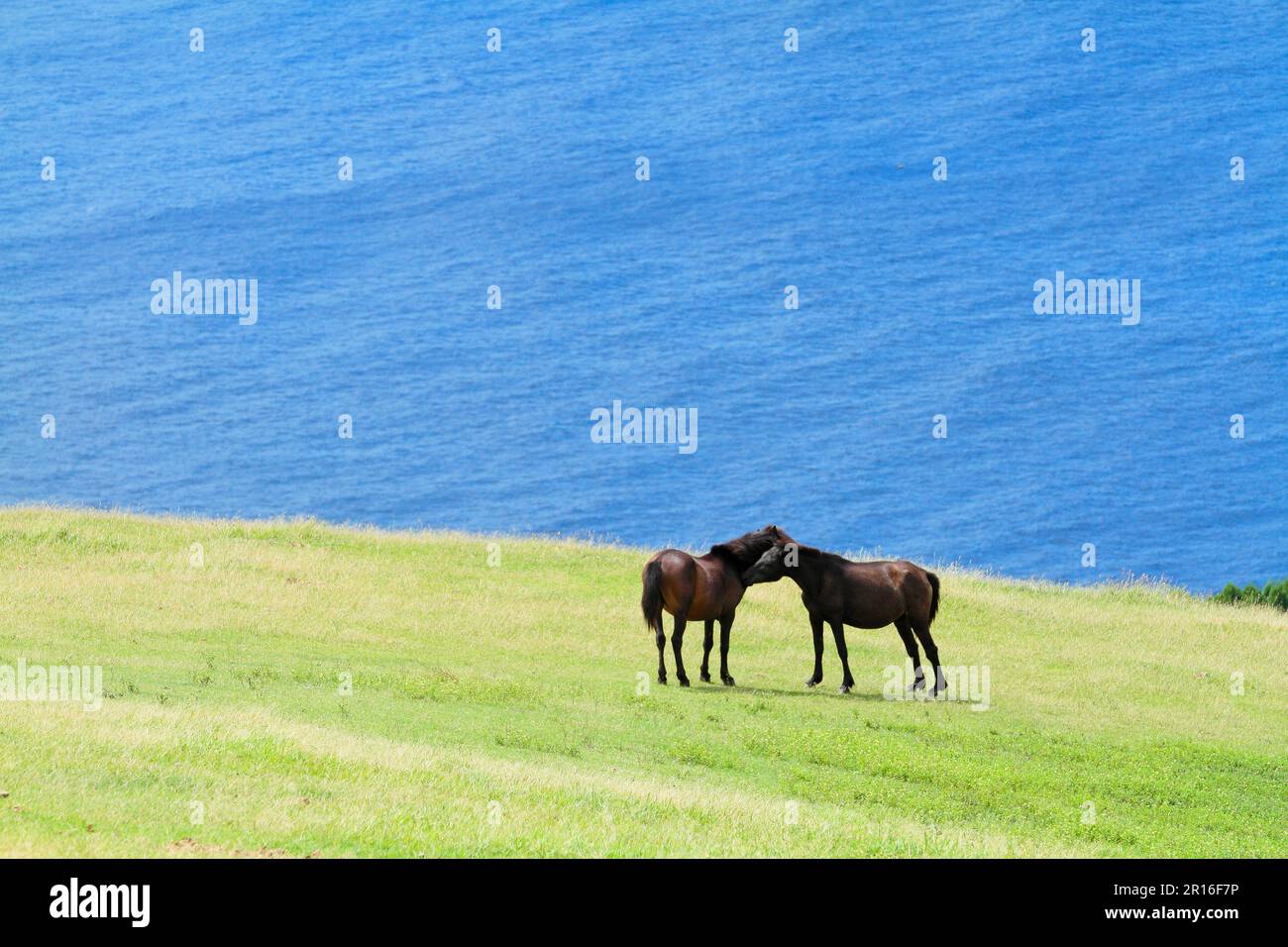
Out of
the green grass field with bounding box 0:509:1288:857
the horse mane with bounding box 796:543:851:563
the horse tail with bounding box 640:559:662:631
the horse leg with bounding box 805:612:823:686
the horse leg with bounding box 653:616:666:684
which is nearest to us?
the green grass field with bounding box 0:509:1288:857

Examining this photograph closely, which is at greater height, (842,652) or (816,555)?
(816,555)

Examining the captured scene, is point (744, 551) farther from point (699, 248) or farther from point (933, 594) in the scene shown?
point (699, 248)

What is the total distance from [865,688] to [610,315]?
63944mm

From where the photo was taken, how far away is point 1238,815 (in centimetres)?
2241

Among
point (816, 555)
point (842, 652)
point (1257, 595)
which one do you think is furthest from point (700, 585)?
point (1257, 595)

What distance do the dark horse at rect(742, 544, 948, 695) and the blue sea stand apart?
4644 cm

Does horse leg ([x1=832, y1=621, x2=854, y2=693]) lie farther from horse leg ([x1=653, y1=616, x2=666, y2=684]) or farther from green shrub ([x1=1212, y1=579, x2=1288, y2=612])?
green shrub ([x1=1212, y1=579, x2=1288, y2=612])

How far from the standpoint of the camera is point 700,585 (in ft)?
92.4

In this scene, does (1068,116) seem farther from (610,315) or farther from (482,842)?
(482,842)

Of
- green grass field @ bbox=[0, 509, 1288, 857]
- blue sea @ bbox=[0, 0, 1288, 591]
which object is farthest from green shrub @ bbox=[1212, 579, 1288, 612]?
blue sea @ bbox=[0, 0, 1288, 591]

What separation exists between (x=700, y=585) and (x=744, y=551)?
1.22m

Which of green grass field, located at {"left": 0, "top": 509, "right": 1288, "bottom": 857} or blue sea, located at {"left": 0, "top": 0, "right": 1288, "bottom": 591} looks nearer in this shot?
green grass field, located at {"left": 0, "top": 509, "right": 1288, "bottom": 857}

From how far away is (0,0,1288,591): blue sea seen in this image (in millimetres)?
82438
